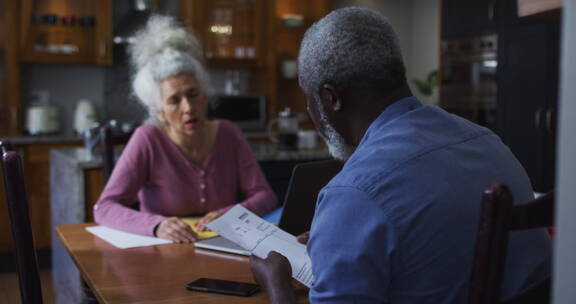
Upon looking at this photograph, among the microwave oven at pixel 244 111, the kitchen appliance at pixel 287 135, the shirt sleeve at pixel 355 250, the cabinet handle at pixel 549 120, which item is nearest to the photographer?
the shirt sleeve at pixel 355 250

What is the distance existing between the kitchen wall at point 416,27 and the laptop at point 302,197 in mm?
4303

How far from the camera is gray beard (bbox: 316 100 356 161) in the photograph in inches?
41.4

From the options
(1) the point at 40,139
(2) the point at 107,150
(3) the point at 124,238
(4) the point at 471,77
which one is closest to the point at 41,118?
→ (1) the point at 40,139

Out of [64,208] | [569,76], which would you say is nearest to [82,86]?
[64,208]

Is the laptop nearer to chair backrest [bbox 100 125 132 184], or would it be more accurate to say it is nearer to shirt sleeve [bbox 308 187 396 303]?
shirt sleeve [bbox 308 187 396 303]

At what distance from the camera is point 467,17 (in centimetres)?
473

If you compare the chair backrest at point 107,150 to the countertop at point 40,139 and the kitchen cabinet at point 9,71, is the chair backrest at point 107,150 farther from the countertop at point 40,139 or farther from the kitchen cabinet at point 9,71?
the kitchen cabinet at point 9,71

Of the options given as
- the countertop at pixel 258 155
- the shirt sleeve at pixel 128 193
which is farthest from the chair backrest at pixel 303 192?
the countertop at pixel 258 155

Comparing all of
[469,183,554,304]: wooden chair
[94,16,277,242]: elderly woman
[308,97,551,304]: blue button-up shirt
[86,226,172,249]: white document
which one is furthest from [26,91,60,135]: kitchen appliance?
[469,183,554,304]: wooden chair

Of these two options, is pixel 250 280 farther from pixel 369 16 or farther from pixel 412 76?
pixel 412 76

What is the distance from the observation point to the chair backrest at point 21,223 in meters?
1.18

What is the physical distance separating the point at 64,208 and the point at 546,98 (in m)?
3.03

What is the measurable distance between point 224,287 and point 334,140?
1.20 feet

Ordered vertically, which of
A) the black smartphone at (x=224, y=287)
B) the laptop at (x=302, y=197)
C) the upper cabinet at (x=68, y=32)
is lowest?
the black smartphone at (x=224, y=287)
